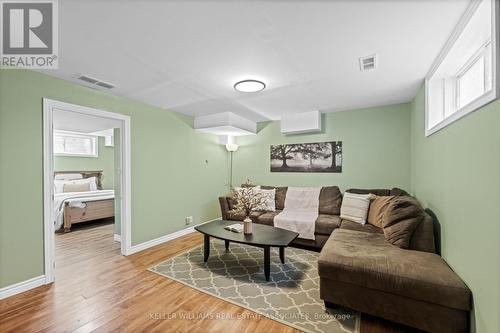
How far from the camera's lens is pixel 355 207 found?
328 cm

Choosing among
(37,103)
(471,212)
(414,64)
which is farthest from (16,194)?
(414,64)

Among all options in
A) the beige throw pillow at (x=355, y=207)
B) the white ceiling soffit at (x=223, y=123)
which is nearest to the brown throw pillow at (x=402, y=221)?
the beige throw pillow at (x=355, y=207)

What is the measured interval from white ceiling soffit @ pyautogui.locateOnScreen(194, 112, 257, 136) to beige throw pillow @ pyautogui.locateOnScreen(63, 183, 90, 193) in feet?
12.6

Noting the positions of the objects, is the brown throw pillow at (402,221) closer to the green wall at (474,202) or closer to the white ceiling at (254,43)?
the green wall at (474,202)

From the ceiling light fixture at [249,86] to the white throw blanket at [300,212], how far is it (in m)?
2.09

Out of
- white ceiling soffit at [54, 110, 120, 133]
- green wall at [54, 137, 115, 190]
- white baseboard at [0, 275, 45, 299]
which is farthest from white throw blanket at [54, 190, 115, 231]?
white baseboard at [0, 275, 45, 299]

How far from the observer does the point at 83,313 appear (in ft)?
6.18

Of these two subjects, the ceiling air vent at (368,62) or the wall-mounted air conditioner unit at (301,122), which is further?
the wall-mounted air conditioner unit at (301,122)

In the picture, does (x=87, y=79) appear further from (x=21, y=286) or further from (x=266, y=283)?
(x=266, y=283)

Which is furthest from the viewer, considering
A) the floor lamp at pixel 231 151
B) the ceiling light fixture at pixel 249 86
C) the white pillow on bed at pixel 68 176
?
the white pillow on bed at pixel 68 176

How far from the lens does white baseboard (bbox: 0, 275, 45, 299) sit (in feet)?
6.87

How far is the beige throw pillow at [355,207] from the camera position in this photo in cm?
318

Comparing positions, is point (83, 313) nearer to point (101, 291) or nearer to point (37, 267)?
point (101, 291)

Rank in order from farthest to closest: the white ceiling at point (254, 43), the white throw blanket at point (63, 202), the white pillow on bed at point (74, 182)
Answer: the white pillow on bed at point (74, 182), the white throw blanket at point (63, 202), the white ceiling at point (254, 43)
